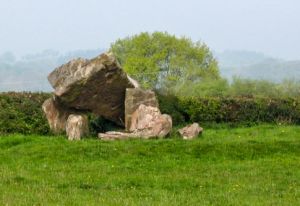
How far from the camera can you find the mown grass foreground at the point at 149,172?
12562 mm

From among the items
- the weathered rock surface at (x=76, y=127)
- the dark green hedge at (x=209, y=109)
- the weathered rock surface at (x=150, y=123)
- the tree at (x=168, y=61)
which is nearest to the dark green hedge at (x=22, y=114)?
the dark green hedge at (x=209, y=109)

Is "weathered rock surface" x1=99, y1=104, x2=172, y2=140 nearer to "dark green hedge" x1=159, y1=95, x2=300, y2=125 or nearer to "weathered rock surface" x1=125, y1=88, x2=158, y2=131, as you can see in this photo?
"weathered rock surface" x1=125, y1=88, x2=158, y2=131

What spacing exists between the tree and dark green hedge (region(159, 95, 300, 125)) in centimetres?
2493

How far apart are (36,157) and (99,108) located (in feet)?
21.2

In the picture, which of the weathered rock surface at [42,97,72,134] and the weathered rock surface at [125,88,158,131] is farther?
the weathered rock surface at [42,97,72,134]

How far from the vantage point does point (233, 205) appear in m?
11.8

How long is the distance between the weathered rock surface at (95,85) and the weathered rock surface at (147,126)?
1.52m

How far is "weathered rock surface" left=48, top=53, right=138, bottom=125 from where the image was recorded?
24.2 meters

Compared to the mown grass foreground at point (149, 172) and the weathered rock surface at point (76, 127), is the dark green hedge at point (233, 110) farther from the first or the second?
the weathered rock surface at point (76, 127)

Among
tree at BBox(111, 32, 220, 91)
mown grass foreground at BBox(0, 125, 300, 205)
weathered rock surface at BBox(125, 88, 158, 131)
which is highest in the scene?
tree at BBox(111, 32, 220, 91)

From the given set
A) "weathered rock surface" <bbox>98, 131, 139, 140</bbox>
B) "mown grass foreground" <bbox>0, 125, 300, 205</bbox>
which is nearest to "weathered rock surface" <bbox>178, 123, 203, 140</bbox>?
"mown grass foreground" <bbox>0, 125, 300, 205</bbox>

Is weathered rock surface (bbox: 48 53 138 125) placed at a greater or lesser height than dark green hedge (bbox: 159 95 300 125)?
greater

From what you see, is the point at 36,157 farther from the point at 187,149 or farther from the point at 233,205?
the point at 233,205

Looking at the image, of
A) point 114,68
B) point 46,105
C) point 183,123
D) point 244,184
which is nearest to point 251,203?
point 244,184
